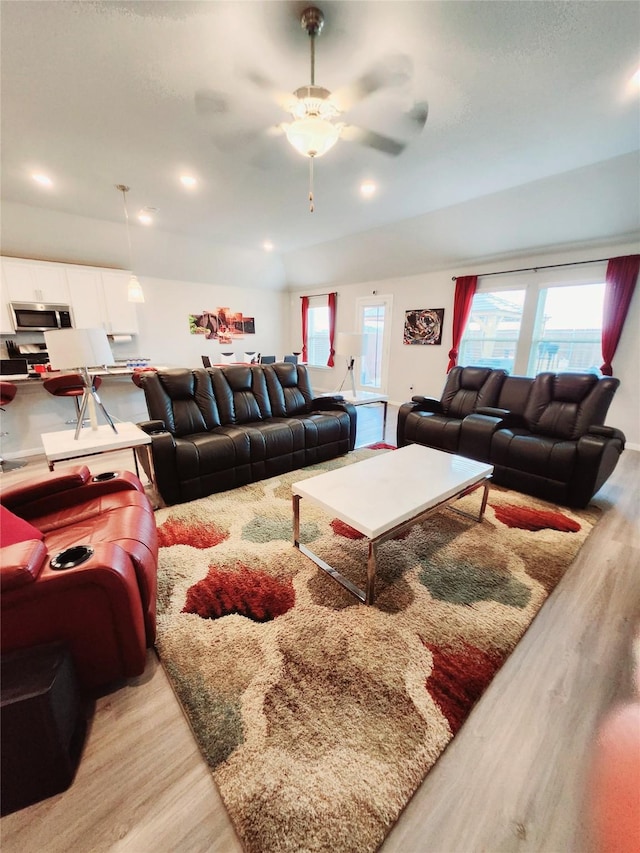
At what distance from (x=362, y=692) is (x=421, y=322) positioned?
562 cm

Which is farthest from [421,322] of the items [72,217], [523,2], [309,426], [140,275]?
[72,217]

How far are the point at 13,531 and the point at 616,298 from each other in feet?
18.9

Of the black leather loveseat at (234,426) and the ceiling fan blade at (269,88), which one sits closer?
the ceiling fan blade at (269,88)

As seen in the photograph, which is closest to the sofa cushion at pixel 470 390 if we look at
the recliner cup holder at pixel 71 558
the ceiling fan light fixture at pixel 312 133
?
the ceiling fan light fixture at pixel 312 133

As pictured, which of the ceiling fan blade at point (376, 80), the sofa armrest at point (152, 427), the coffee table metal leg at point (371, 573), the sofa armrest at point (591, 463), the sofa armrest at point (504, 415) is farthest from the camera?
the sofa armrest at point (504, 415)

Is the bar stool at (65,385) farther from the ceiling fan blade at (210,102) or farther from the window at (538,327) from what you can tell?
the window at (538,327)

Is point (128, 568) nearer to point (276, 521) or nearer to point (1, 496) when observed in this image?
point (1, 496)

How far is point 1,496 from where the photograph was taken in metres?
1.55

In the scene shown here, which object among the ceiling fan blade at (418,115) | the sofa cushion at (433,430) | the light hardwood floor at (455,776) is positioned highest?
the ceiling fan blade at (418,115)

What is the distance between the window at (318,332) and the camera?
7.50m

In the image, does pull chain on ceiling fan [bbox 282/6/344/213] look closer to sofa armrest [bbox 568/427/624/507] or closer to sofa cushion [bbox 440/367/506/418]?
sofa cushion [bbox 440/367/506/418]

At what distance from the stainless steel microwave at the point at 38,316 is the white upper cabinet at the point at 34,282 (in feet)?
0.25

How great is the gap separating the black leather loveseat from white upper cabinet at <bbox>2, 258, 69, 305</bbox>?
332 centimetres

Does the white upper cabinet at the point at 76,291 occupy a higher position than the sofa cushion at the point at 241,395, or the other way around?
the white upper cabinet at the point at 76,291
